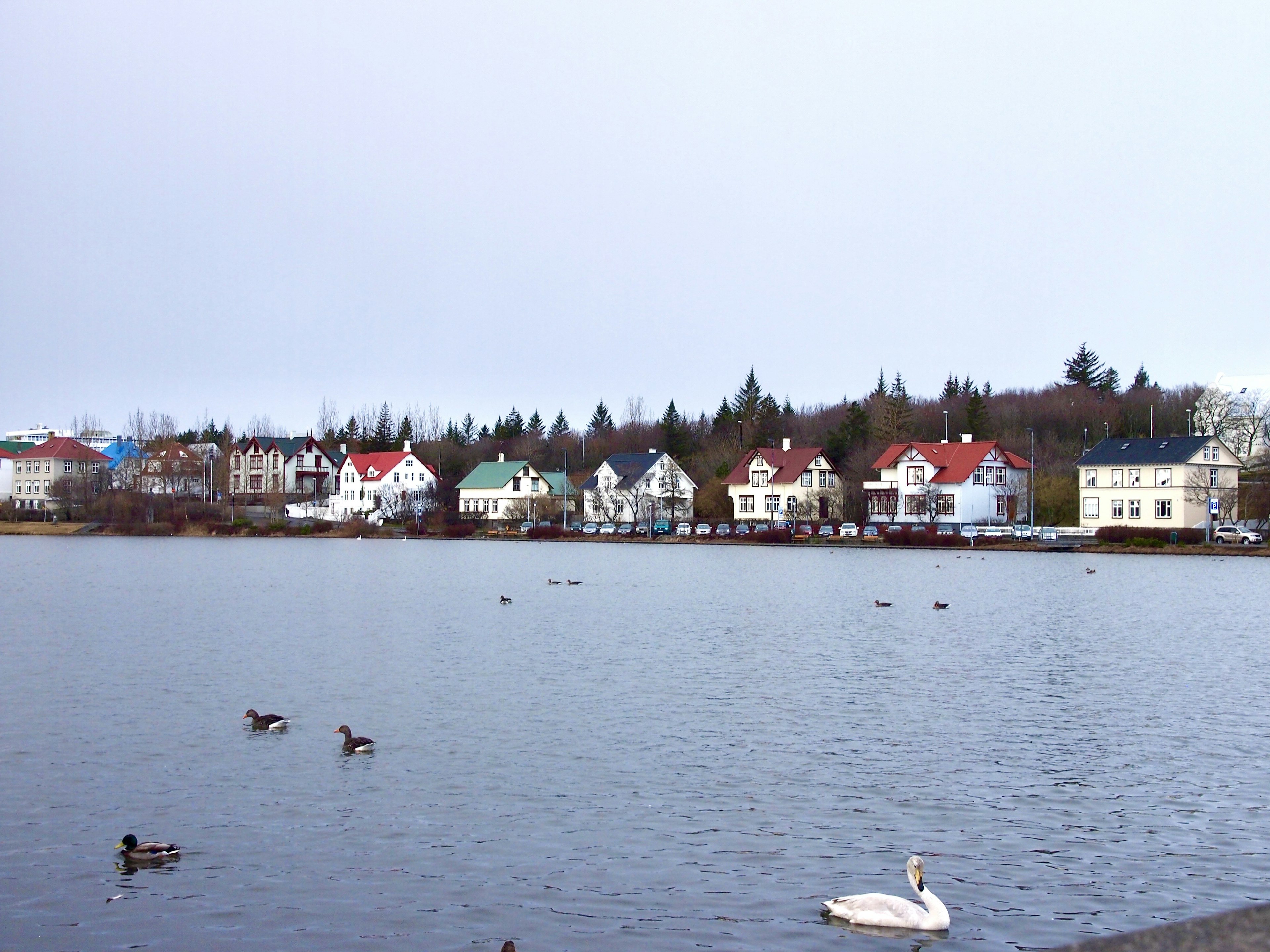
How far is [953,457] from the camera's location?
9181 cm

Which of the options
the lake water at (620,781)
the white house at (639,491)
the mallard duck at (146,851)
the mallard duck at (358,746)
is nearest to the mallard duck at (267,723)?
the lake water at (620,781)

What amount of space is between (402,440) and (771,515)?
207ft

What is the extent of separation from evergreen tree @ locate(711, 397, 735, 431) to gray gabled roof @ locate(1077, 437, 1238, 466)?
177ft

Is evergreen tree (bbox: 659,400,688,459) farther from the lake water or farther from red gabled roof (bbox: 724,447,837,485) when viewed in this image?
the lake water

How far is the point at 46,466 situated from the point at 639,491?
66.6 metres

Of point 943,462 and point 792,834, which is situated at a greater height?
point 943,462

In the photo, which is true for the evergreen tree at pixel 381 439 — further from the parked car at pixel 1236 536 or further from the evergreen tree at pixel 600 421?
the parked car at pixel 1236 536

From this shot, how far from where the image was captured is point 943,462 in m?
91.1

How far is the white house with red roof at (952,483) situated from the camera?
296ft

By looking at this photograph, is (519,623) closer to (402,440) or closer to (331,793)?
(331,793)

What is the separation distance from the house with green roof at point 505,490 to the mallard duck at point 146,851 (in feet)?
333

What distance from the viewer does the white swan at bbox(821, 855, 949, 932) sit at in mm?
9773

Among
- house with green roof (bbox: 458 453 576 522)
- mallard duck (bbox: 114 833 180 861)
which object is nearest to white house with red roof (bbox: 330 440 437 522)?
house with green roof (bbox: 458 453 576 522)

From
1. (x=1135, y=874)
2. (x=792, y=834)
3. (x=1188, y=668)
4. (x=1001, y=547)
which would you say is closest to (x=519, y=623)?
(x=1188, y=668)
